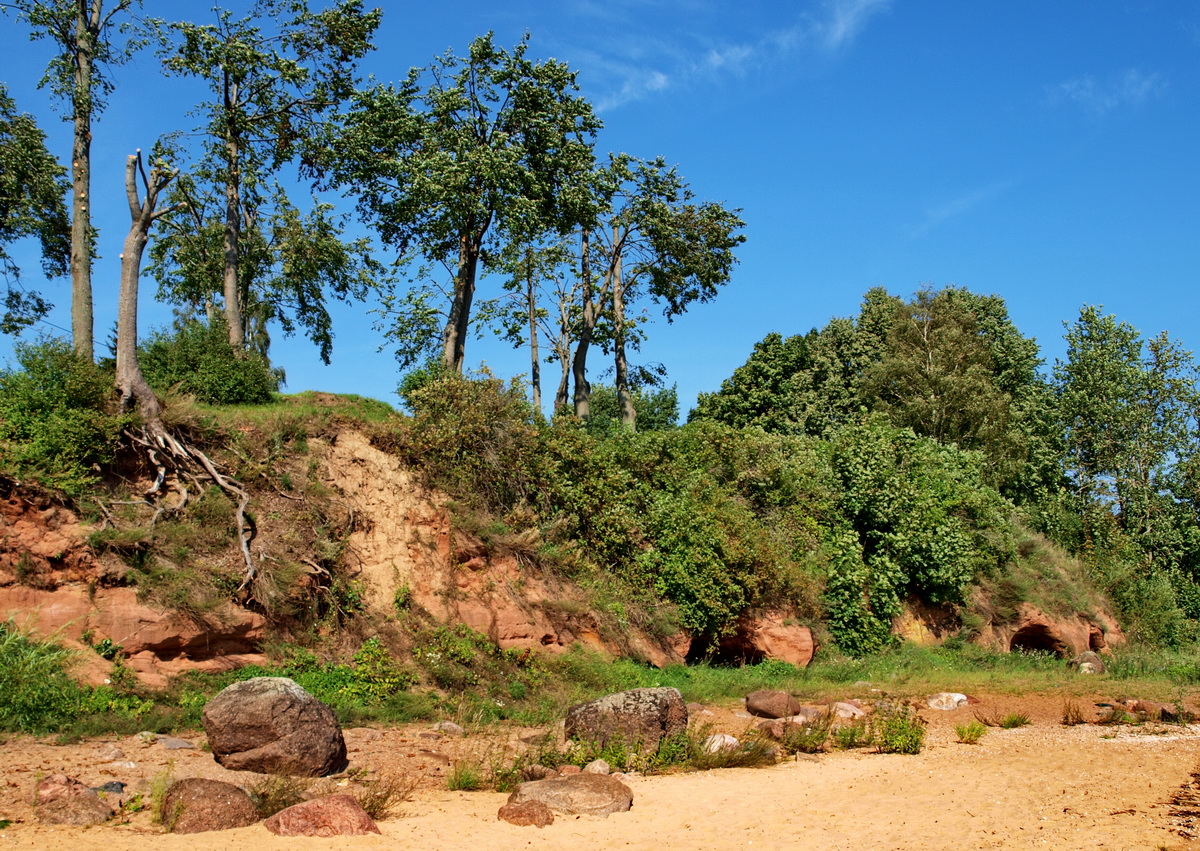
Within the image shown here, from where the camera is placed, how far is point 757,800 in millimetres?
10086

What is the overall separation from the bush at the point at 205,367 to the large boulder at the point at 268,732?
9.82m

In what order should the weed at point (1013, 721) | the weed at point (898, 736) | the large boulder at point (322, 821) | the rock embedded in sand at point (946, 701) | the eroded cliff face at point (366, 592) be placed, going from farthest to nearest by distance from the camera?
the rock embedded in sand at point (946, 701), the weed at point (1013, 721), the weed at point (898, 736), the eroded cliff face at point (366, 592), the large boulder at point (322, 821)

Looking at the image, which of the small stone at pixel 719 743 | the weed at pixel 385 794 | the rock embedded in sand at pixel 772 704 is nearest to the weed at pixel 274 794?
the weed at pixel 385 794

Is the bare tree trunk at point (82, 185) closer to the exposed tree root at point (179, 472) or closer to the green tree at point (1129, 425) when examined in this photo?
the exposed tree root at point (179, 472)

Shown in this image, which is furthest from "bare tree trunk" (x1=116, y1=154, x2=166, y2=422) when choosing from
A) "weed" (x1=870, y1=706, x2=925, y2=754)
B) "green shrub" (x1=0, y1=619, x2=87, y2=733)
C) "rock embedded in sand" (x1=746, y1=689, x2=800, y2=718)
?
"weed" (x1=870, y1=706, x2=925, y2=754)

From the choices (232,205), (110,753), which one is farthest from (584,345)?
(110,753)

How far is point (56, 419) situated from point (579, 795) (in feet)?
33.7

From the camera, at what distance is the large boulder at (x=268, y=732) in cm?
964

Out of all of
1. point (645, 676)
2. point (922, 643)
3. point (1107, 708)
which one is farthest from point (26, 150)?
point (1107, 708)

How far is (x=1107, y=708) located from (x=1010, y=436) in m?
18.5

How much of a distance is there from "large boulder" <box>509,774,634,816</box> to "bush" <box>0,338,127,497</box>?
872 cm

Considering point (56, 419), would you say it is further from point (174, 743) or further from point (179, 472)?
point (174, 743)

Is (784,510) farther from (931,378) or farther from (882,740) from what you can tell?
(931,378)

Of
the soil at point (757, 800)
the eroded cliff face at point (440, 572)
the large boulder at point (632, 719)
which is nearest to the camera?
the soil at point (757, 800)
